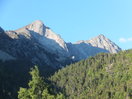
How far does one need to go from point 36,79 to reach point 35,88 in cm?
134

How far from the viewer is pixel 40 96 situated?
48.5 meters

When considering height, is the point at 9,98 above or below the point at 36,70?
above

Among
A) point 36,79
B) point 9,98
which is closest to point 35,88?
point 36,79

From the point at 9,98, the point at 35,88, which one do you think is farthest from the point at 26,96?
the point at 9,98

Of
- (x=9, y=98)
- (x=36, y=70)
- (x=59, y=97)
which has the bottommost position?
(x=59, y=97)

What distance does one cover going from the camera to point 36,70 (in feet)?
167

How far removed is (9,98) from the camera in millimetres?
198750

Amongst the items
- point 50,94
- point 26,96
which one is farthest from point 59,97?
point 26,96

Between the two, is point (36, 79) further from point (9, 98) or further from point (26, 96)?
point (9, 98)

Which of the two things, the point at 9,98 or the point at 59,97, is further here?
the point at 9,98

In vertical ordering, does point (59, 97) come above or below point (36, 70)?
below

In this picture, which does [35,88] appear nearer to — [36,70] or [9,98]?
[36,70]

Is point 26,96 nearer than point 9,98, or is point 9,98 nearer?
point 26,96

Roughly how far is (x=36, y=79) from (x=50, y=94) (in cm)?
314
